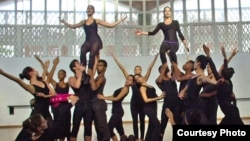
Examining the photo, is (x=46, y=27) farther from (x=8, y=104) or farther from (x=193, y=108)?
(x=193, y=108)

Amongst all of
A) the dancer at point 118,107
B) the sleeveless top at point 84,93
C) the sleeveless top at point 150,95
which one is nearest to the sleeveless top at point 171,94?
the sleeveless top at point 150,95

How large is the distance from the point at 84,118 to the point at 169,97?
102 centimetres

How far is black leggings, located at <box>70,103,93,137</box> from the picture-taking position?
4.96m

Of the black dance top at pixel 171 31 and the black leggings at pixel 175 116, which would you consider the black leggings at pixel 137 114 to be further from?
the black dance top at pixel 171 31

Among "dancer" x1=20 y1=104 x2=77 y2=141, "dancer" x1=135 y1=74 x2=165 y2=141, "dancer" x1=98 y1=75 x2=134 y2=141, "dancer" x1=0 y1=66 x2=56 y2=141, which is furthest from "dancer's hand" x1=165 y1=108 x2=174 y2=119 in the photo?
"dancer" x1=20 y1=104 x2=77 y2=141

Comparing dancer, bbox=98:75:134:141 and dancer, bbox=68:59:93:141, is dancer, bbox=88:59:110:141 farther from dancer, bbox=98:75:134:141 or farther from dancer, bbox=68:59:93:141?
dancer, bbox=98:75:134:141

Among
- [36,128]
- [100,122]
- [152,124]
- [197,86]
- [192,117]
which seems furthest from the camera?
[152,124]

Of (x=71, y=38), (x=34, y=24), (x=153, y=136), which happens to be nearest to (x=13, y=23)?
(x=34, y=24)

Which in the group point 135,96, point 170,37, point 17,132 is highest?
point 170,37

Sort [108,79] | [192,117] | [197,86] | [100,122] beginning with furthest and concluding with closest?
[108,79] → [100,122] → [197,86] → [192,117]

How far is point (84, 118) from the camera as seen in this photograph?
5000 mm

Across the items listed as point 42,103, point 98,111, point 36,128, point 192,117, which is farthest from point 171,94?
point 36,128

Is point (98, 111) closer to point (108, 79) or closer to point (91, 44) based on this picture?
point (91, 44)

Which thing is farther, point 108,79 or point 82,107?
point 108,79
